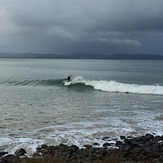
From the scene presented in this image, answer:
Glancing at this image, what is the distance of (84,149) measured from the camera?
12.0 metres

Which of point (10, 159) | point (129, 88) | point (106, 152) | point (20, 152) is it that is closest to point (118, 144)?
point (106, 152)

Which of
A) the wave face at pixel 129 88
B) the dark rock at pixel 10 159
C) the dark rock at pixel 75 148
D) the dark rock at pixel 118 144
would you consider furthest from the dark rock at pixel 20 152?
the wave face at pixel 129 88

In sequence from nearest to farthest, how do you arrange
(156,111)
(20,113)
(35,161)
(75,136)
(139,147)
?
1. (35,161)
2. (139,147)
3. (75,136)
4. (20,113)
5. (156,111)

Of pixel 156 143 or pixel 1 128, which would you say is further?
pixel 1 128

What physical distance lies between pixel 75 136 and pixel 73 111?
22.1ft

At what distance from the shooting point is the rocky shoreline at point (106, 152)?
10.4 metres

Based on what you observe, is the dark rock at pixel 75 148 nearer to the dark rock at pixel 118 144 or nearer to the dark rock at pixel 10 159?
the dark rock at pixel 118 144

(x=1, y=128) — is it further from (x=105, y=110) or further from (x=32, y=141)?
(x=105, y=110)

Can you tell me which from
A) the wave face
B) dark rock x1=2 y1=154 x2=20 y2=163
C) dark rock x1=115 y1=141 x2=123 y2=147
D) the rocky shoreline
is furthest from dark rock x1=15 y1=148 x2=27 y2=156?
the wave face

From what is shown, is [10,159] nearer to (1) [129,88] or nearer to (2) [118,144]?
(2) [118,144]

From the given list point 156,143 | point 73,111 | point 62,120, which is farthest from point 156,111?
point 156,143

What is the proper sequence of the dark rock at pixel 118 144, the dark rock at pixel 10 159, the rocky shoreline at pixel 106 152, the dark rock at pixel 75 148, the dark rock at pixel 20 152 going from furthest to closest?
the dark rock at pixel 118 144 → the dark rock at pixel 75 148 → the dark rock at pixel 20 152 → the rocky shoreline at pixel 106 152 → the dark rock at pixel 10 159

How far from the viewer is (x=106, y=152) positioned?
11.2 metres

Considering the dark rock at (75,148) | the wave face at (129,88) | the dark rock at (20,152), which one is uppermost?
the dark rock at (75,148)
